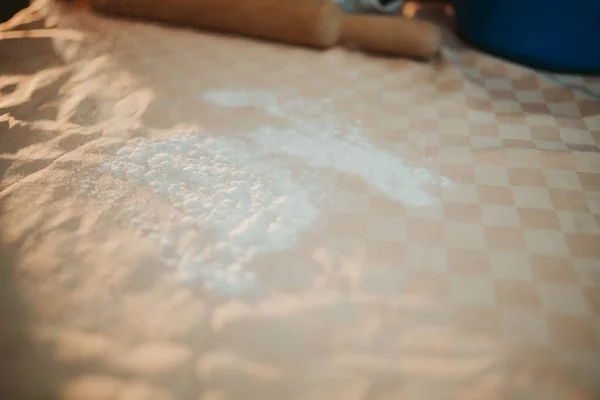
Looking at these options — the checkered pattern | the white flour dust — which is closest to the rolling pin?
the checkered pattern

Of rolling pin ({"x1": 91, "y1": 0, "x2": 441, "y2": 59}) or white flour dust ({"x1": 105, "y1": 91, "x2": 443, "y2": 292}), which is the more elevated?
rolling pin ({"x1": 91, "y1": 0, "x2": 441, "y2": 59})

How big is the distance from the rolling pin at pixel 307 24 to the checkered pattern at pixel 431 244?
59 millimetres

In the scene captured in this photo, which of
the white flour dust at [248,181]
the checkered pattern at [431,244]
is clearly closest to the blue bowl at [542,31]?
the checkered pattern at [431,244]

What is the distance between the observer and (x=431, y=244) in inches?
31.3

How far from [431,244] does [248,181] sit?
346 millimetres

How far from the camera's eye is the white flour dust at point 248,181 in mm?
784

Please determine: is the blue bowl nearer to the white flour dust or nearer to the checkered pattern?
the checkered pattern

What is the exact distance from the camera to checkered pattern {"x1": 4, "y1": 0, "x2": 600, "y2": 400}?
0.65 metres

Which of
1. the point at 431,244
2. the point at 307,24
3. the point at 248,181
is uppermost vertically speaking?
the point at 307,24

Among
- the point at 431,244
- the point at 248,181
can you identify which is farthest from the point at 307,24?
the point at 431,244

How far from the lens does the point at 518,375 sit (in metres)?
0.63

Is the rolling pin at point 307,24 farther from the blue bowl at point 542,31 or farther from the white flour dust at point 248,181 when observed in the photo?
the white flour dust at point 248,181

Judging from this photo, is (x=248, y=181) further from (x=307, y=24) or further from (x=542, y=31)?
(x=542, y=31)

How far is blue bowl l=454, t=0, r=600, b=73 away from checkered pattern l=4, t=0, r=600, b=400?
0.15 ft
